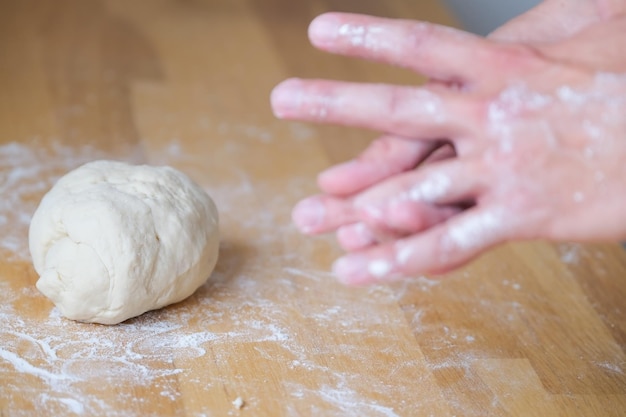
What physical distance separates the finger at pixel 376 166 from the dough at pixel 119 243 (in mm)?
361

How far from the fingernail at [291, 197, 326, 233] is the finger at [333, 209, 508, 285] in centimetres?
11

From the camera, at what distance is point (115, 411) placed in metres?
1.12

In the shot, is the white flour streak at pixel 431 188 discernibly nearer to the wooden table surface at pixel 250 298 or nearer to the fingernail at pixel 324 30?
the fingernail at pixel 324 30

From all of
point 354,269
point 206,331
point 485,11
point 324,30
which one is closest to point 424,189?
point 354,269

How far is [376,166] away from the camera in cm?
103

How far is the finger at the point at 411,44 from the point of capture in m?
0.98

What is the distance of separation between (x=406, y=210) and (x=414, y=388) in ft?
1.27

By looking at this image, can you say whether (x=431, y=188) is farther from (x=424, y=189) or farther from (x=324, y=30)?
(x=324, y=30)

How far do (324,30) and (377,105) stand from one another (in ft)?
0.38

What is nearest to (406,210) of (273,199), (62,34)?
(273,199)

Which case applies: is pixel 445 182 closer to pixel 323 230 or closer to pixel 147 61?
pixel 323 230

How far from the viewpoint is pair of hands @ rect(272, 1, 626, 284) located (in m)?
0.92

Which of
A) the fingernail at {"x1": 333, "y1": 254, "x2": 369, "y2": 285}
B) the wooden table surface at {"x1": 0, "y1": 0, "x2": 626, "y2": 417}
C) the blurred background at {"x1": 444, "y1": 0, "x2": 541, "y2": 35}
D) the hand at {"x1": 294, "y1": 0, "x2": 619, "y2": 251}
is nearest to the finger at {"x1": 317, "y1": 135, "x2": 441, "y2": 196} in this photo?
the hand at {"x1": 294, "y1": 0, "x2": 619, "y2": 251}

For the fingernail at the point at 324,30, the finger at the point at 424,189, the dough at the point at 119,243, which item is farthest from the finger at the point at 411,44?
the dough at the point at 119,243
